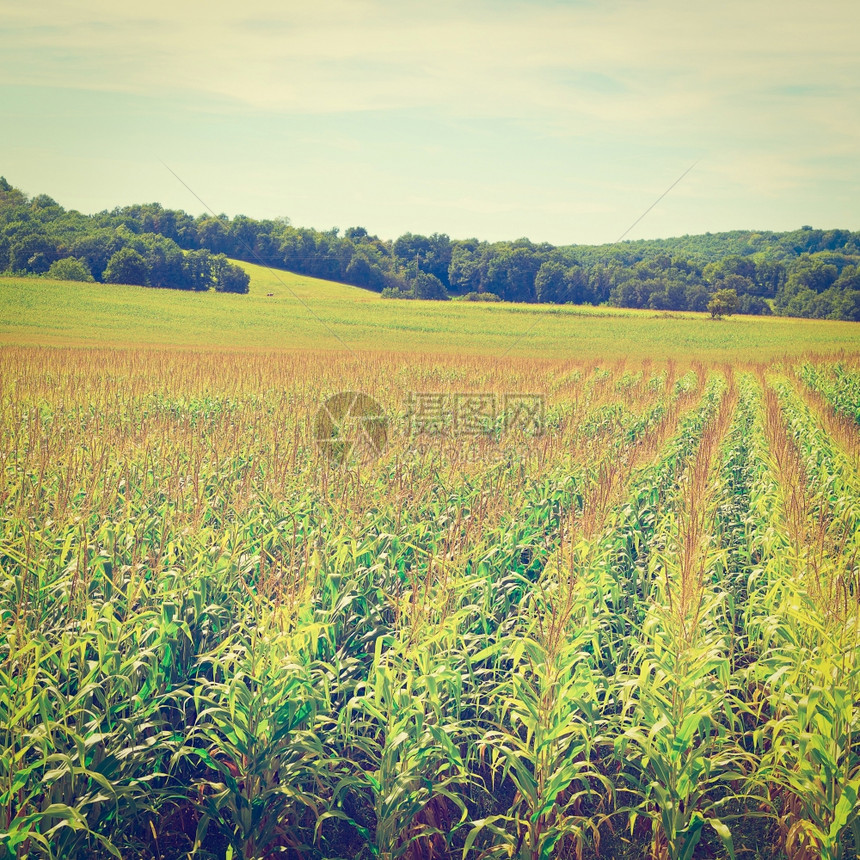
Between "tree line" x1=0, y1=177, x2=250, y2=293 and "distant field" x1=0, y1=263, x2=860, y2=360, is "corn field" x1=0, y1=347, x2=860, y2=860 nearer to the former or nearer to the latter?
"distant field" x1=0, y1=263, x2=860, y2=360

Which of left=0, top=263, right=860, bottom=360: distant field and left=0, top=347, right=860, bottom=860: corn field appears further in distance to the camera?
left=0, top=263, right=860, bottom=360: distant field

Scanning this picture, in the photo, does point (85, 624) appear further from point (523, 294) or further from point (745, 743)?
point (523, 294)

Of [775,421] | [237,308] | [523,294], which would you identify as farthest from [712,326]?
[775,421]

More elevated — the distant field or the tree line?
the tree line

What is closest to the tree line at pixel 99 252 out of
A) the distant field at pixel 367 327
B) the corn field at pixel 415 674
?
the distant field at pixel 367 327

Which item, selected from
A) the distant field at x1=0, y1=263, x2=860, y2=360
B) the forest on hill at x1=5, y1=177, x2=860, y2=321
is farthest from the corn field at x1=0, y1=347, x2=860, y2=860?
the forest on hill at x1=5, y1=177, x2=860, y2=321

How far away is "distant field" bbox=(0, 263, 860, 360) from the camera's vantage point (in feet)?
118

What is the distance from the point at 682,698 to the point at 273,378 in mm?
14028

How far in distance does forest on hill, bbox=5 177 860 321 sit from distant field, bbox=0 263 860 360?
6.62m

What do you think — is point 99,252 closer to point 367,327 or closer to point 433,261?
point 367,327

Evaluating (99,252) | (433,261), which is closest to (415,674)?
(99,252)

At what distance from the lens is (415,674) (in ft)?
11.9

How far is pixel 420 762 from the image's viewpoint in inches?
126

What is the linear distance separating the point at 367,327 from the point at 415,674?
42326mm
